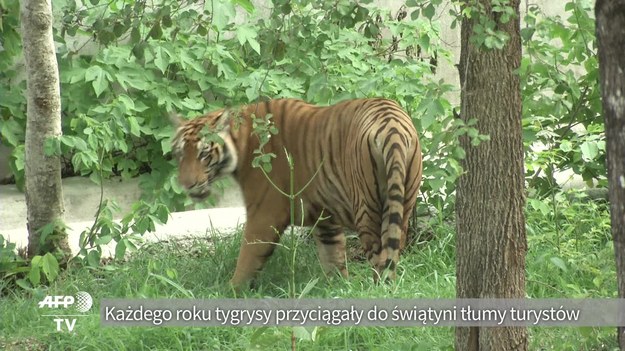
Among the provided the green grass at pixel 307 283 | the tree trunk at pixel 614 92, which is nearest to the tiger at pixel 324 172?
the green grass at pixel 307 283

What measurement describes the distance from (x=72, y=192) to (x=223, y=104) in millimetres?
1291

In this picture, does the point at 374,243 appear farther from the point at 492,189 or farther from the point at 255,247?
the point at 492,189

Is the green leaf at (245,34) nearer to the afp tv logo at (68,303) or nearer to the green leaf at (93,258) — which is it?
the green leaf at (93,258)

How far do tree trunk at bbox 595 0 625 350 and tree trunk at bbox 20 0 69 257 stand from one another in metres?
3.64

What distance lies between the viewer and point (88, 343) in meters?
4.70

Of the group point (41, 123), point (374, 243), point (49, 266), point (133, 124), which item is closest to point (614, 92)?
point (374, 243)

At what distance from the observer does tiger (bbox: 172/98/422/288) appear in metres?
5.31

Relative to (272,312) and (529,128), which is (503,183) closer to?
(272,312)

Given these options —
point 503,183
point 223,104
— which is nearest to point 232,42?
point 223,104

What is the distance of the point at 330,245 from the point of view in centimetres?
583

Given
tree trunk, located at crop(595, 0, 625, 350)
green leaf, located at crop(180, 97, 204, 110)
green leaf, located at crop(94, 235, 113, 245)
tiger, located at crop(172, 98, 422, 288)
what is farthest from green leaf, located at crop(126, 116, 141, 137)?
tree trunk, located at crop(595, 0, 625, 350)

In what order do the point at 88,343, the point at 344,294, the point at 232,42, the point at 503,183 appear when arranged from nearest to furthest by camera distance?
the point at 503,183
the point at 88,343
the point at 344,294
the point at 232,42

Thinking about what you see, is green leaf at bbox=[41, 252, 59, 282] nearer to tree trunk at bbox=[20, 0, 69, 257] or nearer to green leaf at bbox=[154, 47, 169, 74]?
tree trunk at bbox=[20, 0, 69, 257]

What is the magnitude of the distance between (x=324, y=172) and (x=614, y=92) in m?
3.11
